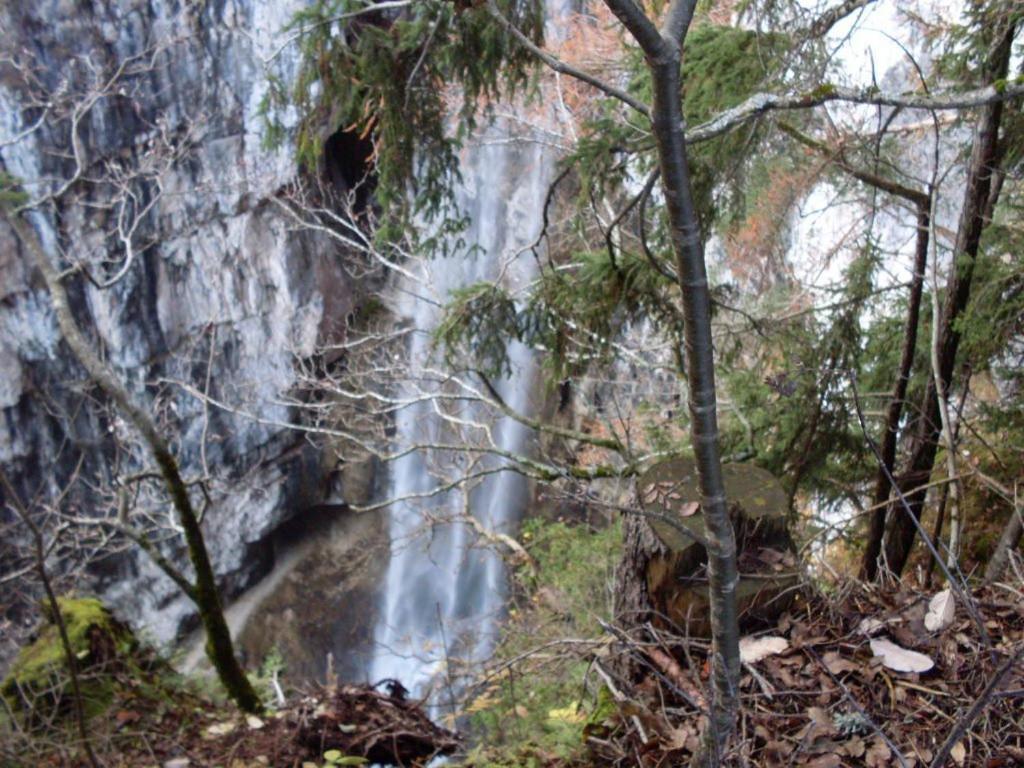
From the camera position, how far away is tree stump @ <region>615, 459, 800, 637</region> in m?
2.35

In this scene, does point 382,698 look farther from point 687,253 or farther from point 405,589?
point 405,589

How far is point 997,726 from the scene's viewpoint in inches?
68.8

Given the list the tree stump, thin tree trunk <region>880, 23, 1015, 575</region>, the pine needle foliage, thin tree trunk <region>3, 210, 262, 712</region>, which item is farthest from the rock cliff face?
the tree stump

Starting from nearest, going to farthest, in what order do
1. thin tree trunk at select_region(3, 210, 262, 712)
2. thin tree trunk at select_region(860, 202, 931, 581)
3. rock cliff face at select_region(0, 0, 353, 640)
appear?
thin tree trunk at select_region(860, 202, 931, 581)
thin tree trunk at select_region(3, 210, 262, 712)
rock cliff face at select_region(0, 0, 353, 640)

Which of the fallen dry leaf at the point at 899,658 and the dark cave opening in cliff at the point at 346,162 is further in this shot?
the dark cave opening in cliff at the point at 346,162

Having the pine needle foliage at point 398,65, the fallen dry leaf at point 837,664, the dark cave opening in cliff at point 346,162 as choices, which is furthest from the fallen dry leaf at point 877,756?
the dark cave opening in cliff at point 346,162

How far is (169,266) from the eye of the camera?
1203 cm

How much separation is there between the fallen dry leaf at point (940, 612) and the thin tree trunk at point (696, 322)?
931 millimetres

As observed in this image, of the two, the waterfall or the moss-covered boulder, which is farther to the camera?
the waterfall

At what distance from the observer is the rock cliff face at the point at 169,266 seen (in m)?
10.7

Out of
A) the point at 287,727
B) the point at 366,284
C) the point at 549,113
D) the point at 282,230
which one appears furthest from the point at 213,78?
the point at 287,727

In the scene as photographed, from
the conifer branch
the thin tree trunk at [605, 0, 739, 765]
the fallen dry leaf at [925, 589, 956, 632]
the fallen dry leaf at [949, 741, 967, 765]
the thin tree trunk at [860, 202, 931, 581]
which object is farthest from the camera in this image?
the thin tree trunk at [860, 202, 931, 581]

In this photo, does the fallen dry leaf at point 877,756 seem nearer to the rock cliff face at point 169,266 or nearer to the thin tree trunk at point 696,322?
the thin tree trunk at point 696,322

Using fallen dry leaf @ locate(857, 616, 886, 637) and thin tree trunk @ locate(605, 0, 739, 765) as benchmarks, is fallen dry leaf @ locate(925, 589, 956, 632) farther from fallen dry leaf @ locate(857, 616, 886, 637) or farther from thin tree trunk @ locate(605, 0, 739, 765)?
thin tree trunk @ locate(605, 0, 739, 765)
